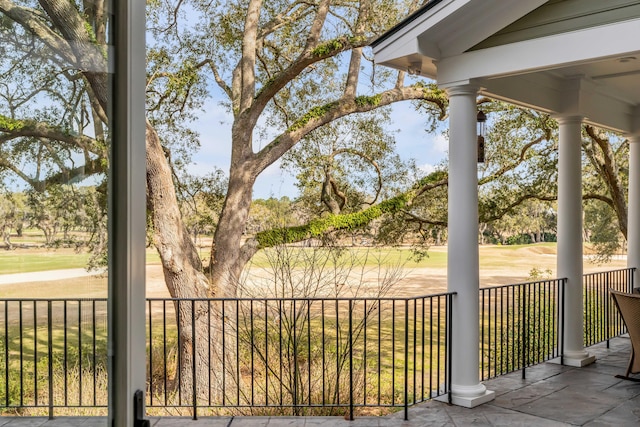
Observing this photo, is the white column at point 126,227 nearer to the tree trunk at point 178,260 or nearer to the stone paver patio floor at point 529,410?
the stone paver patio floor at point 529,410

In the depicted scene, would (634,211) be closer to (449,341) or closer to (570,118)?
(570,118)

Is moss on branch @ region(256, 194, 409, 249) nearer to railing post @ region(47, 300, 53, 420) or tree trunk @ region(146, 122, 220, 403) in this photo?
tree trunk @ region(146, 122, 220, 403)

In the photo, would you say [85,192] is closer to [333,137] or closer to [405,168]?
[333,137]

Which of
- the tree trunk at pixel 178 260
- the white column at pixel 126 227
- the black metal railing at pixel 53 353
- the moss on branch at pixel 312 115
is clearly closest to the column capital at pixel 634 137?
the moss on branch at pixel 312 115

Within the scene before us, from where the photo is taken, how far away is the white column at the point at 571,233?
5.75m

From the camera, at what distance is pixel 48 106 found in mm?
843

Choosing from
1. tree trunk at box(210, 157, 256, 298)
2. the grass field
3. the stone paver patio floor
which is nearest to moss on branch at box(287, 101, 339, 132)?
tree trunk at box(210, 157, 256, 298)

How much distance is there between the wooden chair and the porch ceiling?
6.38 ft

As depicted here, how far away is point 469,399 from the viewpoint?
14.6 feet

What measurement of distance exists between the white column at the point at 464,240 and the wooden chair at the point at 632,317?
1.48 m

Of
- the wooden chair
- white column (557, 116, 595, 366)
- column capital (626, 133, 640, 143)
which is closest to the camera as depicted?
the wooden chair

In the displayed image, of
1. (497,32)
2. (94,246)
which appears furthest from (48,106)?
(497,32)

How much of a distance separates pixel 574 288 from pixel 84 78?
19.1ft

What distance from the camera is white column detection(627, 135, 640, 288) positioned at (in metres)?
7.05
